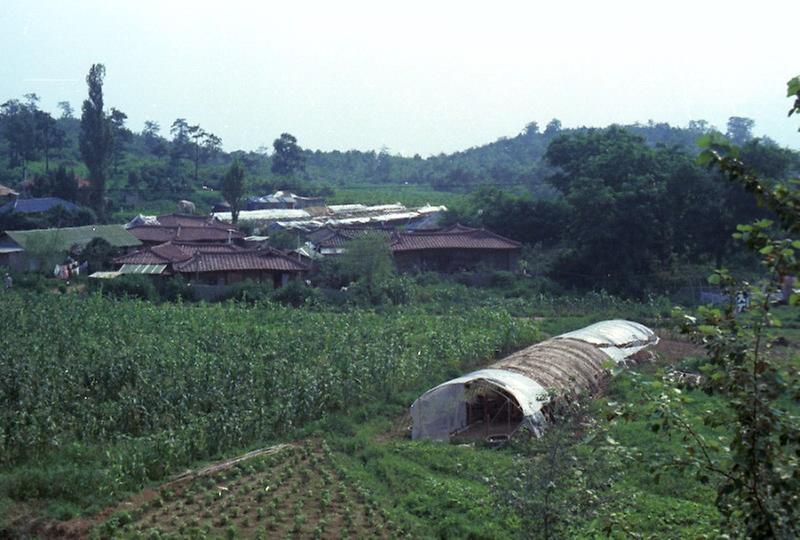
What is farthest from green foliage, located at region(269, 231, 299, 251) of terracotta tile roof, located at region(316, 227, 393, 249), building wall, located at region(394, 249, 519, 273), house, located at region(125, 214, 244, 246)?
building wall, located at region(394, 249, 519, 273)

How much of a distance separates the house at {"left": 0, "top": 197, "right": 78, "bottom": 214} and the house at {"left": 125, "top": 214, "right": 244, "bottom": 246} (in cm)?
446

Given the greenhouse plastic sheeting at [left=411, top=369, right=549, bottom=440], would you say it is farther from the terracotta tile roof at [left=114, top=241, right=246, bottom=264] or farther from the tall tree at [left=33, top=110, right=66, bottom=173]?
the tall tree at [left=33, top=110, right=66, bottom=173]

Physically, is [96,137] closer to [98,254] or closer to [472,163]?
[98,254]

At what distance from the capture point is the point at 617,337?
75.4 feet

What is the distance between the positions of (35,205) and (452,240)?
80.5 ft

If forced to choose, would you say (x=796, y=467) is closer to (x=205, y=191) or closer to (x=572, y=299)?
(x=572, y=299)

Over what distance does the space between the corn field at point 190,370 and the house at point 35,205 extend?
2302 centimetres

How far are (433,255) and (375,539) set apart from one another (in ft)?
91.2

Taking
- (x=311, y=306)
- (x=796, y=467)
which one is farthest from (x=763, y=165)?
(x=796, y=467)

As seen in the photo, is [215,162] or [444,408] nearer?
[444,408]

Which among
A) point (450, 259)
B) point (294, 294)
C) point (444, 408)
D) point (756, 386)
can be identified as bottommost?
point (444, 408)

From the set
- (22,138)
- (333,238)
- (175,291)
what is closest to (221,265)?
(175,291)

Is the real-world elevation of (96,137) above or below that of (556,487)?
above

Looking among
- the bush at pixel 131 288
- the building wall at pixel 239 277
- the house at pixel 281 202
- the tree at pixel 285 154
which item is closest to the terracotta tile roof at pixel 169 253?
the building wall at pixel 239 277
